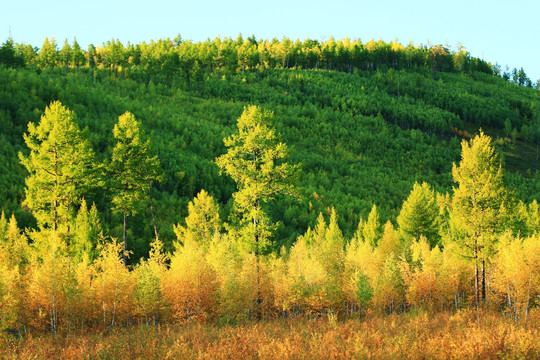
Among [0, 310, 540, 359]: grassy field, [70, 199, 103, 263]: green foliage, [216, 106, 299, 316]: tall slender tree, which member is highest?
[216, 106, 299, 316]: tall slender tree

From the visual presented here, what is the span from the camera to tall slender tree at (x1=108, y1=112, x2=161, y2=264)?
1041 inches

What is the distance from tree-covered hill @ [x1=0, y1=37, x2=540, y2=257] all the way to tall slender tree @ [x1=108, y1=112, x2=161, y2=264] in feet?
47.0

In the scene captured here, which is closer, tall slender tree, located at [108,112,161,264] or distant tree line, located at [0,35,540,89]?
tall slender tree, located at [108,112,161,264]

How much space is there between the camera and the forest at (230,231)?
745 inches

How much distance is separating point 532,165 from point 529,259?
428ft

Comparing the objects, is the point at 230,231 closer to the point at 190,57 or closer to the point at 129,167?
the point at 129,167

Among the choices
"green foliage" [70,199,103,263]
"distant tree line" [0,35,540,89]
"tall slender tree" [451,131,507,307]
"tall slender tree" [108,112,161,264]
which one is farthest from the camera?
"distant tree line" [0,35,540,89]

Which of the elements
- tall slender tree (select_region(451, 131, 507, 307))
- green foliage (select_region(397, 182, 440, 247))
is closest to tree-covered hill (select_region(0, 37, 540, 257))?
green foliage (select_region(397, 182, 440, 247))

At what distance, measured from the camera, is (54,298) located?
18.7 meters

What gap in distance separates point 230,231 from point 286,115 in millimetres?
113346

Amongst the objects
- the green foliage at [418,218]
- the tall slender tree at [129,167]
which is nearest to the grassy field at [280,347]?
the tall slender tree at [129,167]

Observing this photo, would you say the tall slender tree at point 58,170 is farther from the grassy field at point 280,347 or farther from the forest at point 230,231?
the grassy field at point 280,347

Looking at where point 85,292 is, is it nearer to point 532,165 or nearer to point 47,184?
point 47,184

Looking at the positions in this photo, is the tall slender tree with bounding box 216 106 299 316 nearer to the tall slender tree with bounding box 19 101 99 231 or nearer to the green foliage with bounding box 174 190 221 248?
the tall slender tree with bounding box 19 101 99 231
